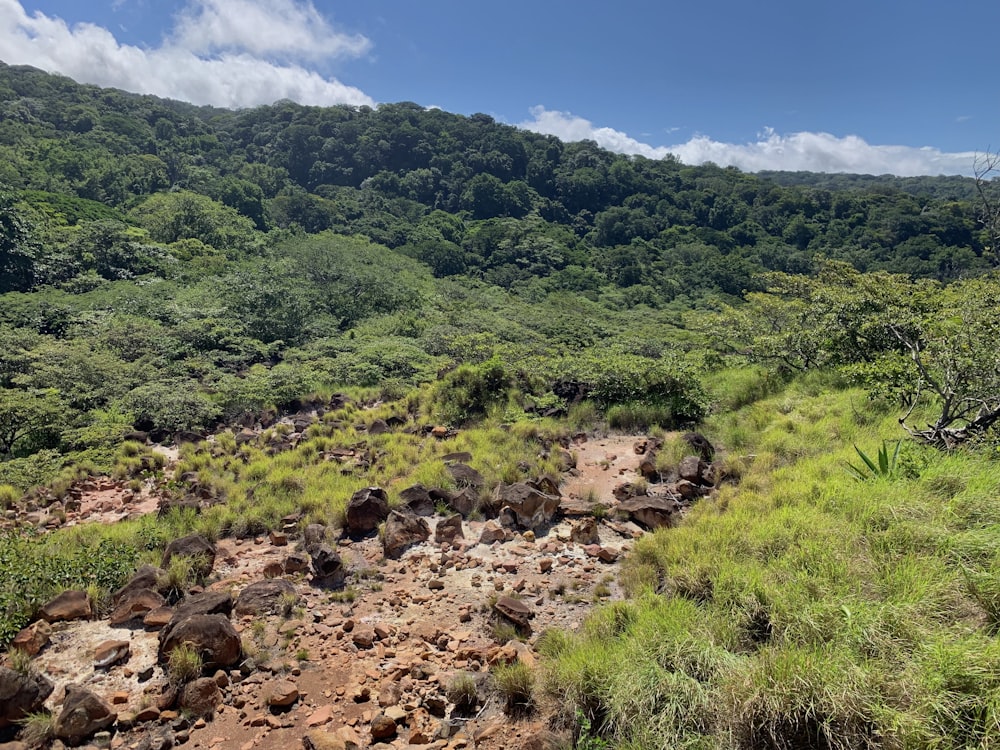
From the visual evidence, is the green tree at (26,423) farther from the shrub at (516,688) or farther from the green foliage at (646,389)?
the shrub at (516,688)

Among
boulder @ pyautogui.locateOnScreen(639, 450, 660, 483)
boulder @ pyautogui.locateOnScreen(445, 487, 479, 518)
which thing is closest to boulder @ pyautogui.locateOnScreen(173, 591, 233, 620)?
boulder @ pyautogui.locateOnScreen(445, 487, 479, 518)

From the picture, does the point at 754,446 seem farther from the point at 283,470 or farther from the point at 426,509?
the point at 283,470

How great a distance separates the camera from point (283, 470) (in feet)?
31.7

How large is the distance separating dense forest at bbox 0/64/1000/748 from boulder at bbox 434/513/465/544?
171 centimetres

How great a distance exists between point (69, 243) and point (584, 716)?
35.3 metres

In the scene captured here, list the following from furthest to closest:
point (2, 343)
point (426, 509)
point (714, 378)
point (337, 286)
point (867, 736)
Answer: point (337, 286) → point (2, 343) → point (714, 378) → point (426, 509) → point (867, 736)

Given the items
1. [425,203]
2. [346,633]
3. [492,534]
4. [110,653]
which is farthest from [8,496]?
[425,203]

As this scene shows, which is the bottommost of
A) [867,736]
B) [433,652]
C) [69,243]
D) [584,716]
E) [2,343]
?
[433,652]

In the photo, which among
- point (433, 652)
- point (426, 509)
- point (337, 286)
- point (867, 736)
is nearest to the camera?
point (867, 736)

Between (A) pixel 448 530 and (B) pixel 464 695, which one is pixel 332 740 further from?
(A) pixel 448 530

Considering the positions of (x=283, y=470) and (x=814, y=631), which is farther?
Answer: (x=283, y=470)

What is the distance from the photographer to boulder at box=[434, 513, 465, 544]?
22.8 ft

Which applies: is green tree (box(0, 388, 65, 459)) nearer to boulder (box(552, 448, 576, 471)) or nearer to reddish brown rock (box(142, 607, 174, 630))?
reddish brown rock (box(142, 607, 174, 630))

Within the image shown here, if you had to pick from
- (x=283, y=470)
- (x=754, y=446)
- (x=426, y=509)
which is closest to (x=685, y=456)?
(x=754, y=446)
